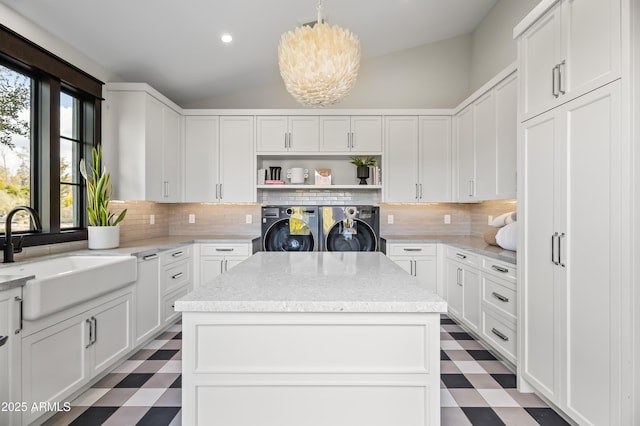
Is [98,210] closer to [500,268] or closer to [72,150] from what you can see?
[72,150]

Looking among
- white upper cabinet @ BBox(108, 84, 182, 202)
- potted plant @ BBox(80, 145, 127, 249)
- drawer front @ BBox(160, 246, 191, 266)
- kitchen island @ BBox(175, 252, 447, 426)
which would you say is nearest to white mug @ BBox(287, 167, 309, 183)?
drawer front @ BBox(160, 246, 191, 266)

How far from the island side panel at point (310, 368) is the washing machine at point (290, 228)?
2.60m

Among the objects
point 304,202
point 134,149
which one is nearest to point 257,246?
point 304,202

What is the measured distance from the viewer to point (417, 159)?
399 cm

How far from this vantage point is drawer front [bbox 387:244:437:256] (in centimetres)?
371

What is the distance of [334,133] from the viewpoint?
397 centimetres

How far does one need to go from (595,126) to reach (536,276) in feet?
2.86

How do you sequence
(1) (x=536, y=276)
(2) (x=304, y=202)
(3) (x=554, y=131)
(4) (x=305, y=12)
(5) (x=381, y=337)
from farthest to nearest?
(2) (x=304, y=202) → (4) (x=305, y=12) → (1) (x=536, y=276) → (3) (x=554, y=131) → (5) (x=381, y=337)

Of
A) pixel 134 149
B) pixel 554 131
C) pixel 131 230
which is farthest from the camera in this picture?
pixel 131 230

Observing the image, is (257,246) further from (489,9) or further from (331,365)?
(489,9)

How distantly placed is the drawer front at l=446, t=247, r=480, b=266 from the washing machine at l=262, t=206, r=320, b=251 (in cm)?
141

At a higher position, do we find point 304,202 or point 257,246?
point 304,202

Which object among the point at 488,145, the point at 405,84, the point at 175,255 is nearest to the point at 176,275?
the point at 175,255

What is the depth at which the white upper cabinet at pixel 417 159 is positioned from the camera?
3979 millimetres
